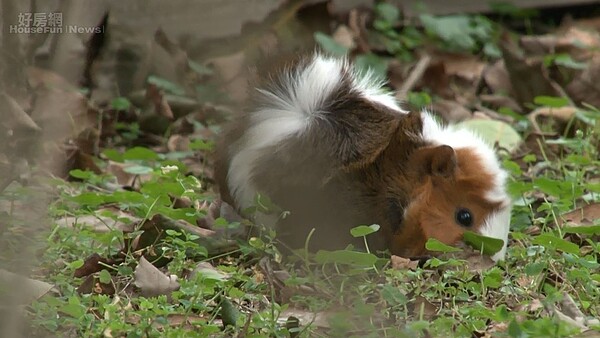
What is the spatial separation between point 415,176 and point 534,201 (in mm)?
776

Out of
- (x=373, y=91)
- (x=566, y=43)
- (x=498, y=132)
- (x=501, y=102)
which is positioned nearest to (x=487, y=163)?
(x=373, y=91)

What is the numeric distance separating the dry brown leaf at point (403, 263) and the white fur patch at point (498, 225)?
0.34m

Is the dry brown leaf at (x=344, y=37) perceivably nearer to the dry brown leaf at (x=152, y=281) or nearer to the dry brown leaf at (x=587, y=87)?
the dry brown leaf at (x=587, y=87)

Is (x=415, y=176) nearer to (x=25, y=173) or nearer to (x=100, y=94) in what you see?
(x=25, y=173)

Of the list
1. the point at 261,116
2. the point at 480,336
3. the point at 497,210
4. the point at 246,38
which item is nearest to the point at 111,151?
the point at 261,116

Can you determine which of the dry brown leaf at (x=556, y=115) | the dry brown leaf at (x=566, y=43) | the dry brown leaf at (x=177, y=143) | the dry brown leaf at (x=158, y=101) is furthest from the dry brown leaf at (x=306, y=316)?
the dry brown leaf at (x=566, y=43)

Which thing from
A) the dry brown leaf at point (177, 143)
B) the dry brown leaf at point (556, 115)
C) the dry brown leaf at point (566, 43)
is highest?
the dry brown leaf at point (556, 115)

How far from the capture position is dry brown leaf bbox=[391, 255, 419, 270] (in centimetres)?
358

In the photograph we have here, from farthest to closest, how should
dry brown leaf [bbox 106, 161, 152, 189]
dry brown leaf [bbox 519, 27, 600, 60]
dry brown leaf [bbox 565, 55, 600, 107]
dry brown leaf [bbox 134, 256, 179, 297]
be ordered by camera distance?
dry brown leaf [bbox 519, 27, 600, 60] → dry brown leaf [bbox 565, 55, 600, 107] → dry brown leaf [bbox 106, 161, 152, 189] → dry brown leaf [bbox 134, 256, 179, 297]

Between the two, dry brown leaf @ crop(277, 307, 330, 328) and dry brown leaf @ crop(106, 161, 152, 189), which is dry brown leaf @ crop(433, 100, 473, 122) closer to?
dry brown leaf @ crop(106, 161, 152, 189)

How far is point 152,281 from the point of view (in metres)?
3.37

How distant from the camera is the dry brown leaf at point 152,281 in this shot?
3.35 m

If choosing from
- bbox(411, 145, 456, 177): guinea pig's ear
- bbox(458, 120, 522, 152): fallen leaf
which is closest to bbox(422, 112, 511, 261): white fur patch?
bbox(411, 145, 456, 177): guinea pig's ear

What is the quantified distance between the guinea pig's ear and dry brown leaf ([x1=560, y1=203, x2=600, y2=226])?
0.55m
